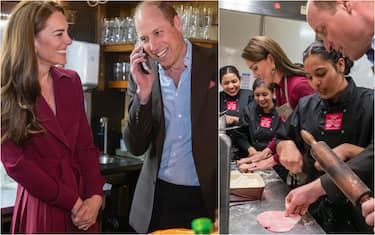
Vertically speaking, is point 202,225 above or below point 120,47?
below

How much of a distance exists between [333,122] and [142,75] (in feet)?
2.04

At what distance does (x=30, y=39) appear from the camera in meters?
1.24

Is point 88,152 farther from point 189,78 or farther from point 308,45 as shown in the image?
point 308,45

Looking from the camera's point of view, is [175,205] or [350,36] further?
[175,205]

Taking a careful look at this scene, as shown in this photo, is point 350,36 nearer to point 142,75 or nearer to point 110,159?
point 142,75

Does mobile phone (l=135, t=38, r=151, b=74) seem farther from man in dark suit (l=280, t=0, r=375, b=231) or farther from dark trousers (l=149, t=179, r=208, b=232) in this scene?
man in dark suit (l=280, t=0, r=375, b=231)

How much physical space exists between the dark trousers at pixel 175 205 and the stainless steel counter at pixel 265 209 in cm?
12

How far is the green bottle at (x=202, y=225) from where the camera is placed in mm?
1306

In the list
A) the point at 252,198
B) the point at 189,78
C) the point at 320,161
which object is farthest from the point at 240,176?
the point at 189,78

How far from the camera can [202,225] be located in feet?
4.31

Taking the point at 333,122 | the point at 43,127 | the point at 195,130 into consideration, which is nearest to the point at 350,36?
the point at 333,122

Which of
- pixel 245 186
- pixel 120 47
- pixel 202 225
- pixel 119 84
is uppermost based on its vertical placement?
pixel 120 47

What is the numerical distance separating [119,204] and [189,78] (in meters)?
0.47

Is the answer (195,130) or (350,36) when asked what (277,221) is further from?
(350,36)
